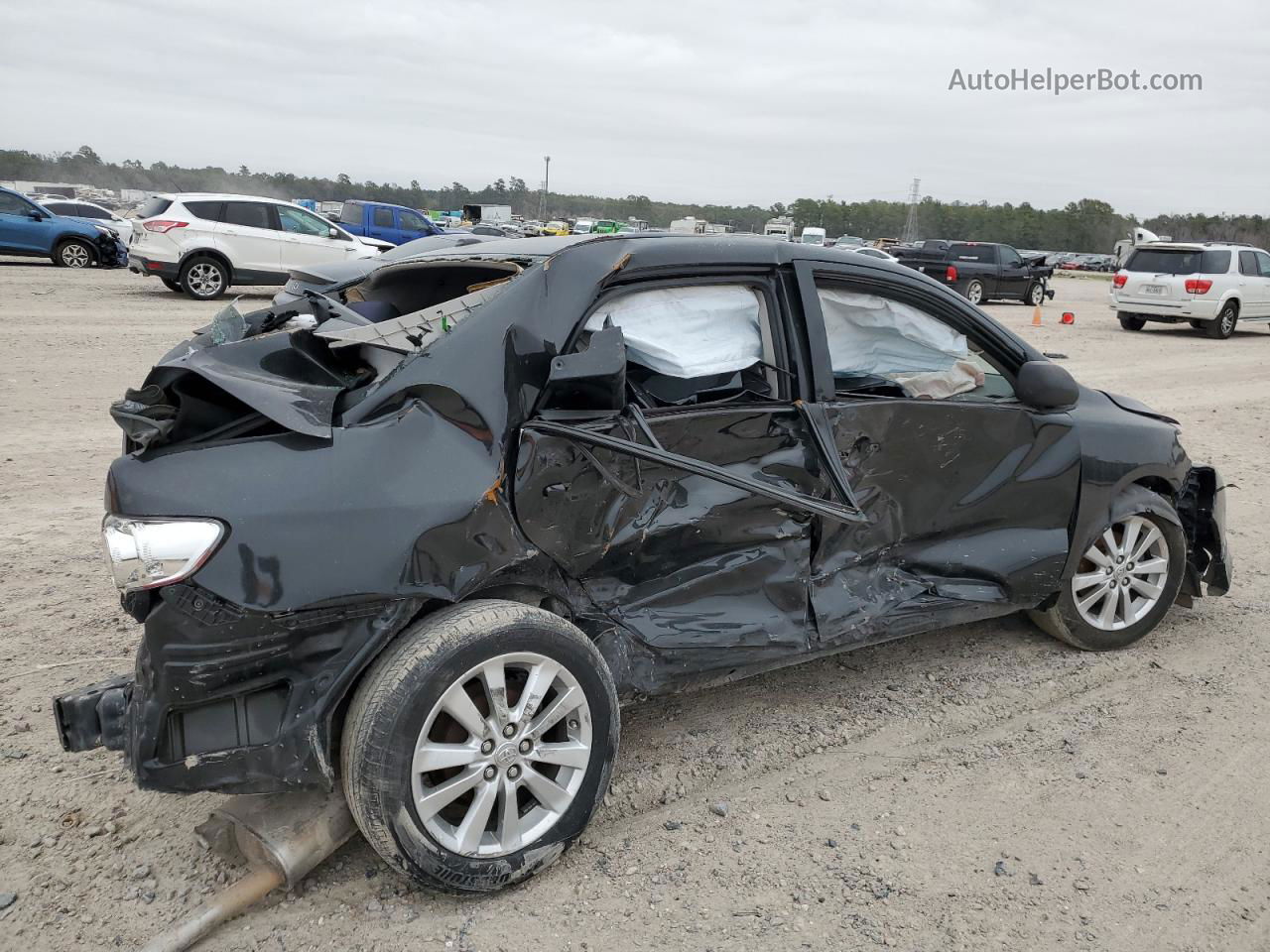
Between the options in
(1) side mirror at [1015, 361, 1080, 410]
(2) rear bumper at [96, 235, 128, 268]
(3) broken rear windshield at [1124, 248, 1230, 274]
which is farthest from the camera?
(2) rear bumper at [96, 235, 128, 268]

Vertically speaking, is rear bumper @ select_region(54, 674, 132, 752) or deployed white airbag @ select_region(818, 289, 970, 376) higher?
deployed white airbag @ select_region(818, 289, 970, 376)

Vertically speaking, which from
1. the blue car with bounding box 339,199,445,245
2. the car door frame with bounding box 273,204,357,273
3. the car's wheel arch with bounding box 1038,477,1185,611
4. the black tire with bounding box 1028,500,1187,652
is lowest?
the black tire with bounding box 1028,500,1187,652

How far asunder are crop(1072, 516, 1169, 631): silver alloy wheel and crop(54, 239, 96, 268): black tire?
73.3ft

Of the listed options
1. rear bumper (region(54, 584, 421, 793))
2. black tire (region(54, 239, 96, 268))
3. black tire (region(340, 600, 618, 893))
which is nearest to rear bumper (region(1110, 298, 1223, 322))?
black tire (region(340, 600, 618, 893))

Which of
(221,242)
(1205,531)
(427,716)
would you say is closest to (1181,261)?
(1205,531)

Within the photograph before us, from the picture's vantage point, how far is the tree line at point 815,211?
75312 millimetres

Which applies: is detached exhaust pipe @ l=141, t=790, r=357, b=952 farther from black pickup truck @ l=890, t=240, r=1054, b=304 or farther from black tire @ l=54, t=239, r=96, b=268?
black pickup truck @ l=890, t=240, r=1054, b=304

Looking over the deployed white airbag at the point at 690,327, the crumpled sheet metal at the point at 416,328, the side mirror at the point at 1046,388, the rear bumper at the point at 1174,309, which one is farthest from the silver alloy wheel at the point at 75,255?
the side mirror at the point at 1046,388

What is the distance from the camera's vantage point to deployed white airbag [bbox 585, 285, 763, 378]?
331cm

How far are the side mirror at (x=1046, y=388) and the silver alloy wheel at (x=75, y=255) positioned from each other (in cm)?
2219

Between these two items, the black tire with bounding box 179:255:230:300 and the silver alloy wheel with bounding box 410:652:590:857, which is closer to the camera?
the silver alloy wheel with bounding box 410:652:590:857

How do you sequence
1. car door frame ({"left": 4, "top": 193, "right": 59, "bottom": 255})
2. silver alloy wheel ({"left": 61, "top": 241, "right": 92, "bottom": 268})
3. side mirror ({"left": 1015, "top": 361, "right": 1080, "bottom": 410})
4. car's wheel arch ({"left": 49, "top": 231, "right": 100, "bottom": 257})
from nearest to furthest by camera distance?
1. side mirror ({"left": 1015, "top": 361, "right": 1080, "bottom": 410})
2. car door frame ({"left": 4, "top": 193, "right": 59, "bottom": 255})
3. car's wheel arch ({"left": 49, "top": 231, "right": 100, "bottom": 257})
4. silver alloy wheel ({"left": 61, "top": 241, "right": 92, "bottom": 268})

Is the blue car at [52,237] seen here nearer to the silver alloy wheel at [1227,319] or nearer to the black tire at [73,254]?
the black tire at [73,254]

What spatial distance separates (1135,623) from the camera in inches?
180
